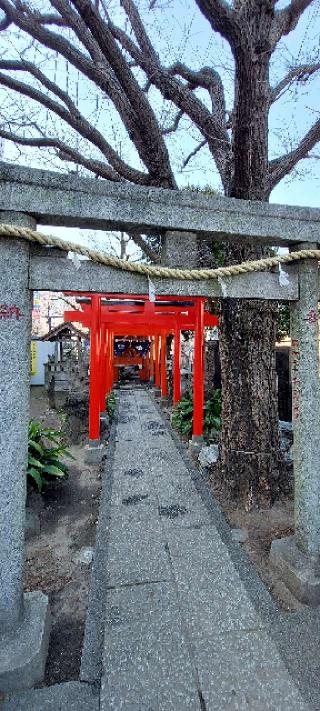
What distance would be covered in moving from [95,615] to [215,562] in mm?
1243

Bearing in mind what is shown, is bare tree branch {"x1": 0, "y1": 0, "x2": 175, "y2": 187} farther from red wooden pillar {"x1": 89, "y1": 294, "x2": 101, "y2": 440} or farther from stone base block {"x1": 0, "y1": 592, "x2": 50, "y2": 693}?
stone base block {"x1": 0, "y1": 592, "x2": 50, "y2": 693}

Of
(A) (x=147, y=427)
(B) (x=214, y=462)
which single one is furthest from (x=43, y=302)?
(B) (x=214, y=462)

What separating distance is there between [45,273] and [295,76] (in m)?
5.60

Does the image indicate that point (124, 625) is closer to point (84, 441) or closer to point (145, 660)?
point (145, 660)

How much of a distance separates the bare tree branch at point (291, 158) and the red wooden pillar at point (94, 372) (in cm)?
408

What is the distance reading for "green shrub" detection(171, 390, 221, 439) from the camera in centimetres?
822

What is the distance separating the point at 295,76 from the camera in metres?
5.44

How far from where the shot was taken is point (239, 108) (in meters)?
3.90

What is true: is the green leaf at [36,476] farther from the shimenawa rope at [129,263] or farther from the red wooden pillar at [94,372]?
the shimenawa rope at [129,263]

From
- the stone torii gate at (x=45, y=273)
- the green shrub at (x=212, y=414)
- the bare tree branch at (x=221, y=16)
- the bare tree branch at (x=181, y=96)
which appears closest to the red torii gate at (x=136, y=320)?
the green shrub at (x=212, y=414)

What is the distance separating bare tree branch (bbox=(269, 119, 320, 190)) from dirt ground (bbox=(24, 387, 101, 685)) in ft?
18.5

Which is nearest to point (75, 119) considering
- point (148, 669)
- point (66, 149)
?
point (66, 149)

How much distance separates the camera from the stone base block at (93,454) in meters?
7.25

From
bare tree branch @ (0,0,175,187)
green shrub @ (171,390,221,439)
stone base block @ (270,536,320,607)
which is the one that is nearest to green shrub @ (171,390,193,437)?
green shrub @ (171,390,221,439)
